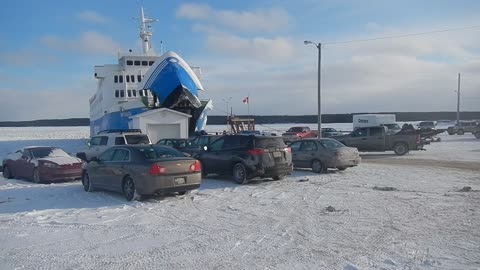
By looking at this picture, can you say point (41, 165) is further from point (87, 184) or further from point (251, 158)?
point (251, 158)

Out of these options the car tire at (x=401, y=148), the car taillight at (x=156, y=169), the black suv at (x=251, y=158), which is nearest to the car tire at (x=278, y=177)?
the black suv at (x=251, y=158)

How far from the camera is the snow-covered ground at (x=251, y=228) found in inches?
243

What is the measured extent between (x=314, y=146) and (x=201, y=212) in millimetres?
8389

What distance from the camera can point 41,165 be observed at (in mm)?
15000

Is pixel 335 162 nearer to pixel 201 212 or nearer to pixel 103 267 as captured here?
pixel 201 212

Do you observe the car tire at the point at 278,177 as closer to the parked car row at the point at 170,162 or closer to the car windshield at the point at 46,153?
the parked car row at the point at 170,162

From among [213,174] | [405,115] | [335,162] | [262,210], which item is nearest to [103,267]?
[262,210]

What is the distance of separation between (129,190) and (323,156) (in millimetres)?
7913

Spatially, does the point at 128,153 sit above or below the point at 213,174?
above

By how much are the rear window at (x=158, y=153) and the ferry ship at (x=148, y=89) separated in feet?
57.3

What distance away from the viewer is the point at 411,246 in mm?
6695

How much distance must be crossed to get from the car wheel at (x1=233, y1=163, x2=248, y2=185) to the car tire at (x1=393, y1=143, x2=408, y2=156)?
542 inches

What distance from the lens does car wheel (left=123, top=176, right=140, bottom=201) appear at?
36.2 ft

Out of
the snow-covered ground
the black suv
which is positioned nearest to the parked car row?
the black suv
